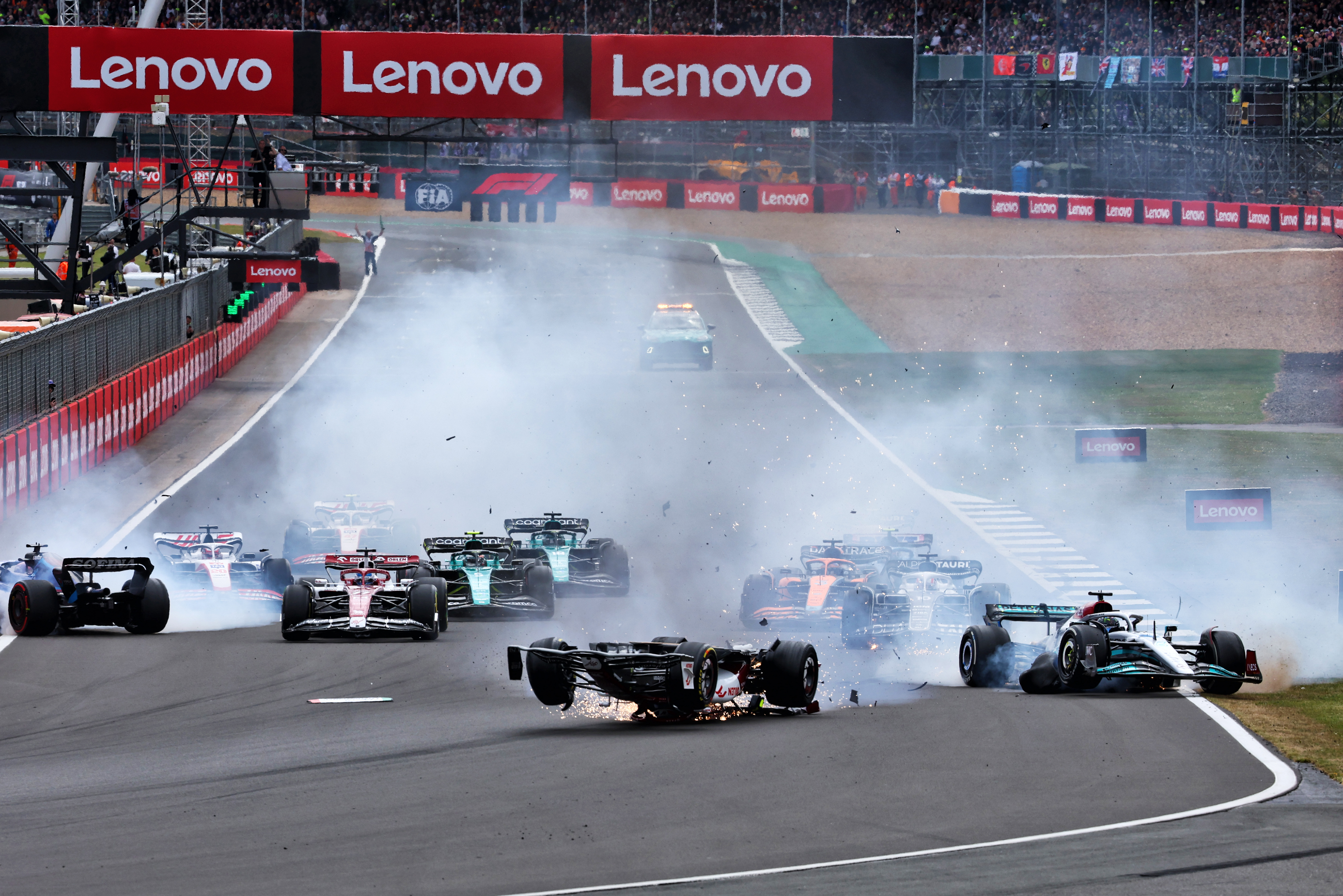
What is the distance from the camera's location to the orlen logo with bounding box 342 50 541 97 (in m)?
29.0

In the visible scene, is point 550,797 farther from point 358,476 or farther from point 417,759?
point 358,476

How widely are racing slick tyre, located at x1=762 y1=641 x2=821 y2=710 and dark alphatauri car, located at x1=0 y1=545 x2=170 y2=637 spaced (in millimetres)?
7600

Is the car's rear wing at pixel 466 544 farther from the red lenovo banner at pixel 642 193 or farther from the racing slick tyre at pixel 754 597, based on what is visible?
the red lenovo banner at pixel 642 193

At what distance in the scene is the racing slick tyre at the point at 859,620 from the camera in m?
18.6

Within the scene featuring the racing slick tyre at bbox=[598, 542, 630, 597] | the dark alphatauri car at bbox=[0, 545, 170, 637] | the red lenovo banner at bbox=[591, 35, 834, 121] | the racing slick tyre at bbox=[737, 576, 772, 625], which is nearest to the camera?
the dark alphatauri car at bbox=[0, 545, 170, 637]

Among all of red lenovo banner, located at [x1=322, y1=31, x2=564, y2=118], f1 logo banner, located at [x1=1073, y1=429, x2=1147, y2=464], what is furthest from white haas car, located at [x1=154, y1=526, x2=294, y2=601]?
f1 logo banner, located at [x1=1073, y1=429, x2=1147, y2=464]

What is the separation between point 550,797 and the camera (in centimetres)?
1156

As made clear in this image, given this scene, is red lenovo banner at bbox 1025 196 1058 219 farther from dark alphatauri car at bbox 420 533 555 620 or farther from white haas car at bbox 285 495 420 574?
dark alphatauri car at bbox 420 533 555 620

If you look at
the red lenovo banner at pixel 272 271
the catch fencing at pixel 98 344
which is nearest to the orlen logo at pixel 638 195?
the catch fencing at pixel 98 344

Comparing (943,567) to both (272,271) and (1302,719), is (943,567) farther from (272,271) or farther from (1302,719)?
(272,271)

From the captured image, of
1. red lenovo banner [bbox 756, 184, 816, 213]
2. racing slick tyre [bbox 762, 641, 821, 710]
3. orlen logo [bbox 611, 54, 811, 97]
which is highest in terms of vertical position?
red lenovo banner [bbox 756, 184, 816, 213]

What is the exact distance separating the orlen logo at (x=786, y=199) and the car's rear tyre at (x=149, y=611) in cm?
5605

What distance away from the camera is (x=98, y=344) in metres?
31.5

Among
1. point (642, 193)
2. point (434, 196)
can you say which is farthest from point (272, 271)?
point (642, 193)
